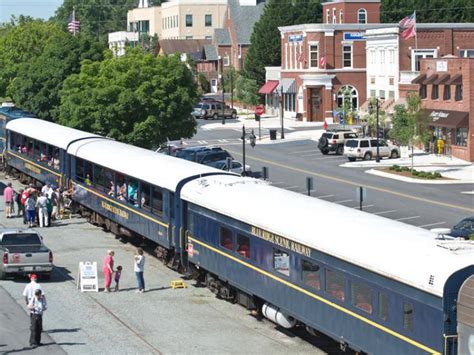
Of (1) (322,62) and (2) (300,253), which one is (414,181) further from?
(1) (322,62)

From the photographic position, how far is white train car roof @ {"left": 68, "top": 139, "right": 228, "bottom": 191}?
30938mm

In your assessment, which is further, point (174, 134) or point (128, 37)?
point (128, 37)

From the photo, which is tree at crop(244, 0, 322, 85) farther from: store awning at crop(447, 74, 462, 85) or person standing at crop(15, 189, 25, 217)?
person standing at crop(15, 189, 25, 217)

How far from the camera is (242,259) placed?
25.2 meters

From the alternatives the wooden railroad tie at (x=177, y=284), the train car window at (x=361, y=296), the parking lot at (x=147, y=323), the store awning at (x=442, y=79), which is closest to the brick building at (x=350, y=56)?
the store awning at (x=442, y=79)

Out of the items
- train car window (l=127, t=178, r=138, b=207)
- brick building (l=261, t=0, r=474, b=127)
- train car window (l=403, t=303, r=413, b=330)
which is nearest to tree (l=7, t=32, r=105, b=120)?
brick building (l=261, t=0, r=474, b=127)

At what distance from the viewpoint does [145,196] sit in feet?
109

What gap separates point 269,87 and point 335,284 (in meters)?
87.0

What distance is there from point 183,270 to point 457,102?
3831 centimetres

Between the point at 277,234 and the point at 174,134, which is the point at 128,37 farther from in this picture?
the point at 277,234

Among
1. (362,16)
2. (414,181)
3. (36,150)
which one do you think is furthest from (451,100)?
(362,16)

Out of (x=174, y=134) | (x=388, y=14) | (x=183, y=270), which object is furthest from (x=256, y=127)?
(x=183, y=270)

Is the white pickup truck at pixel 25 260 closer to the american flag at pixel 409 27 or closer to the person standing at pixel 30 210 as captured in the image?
the person standing at pixel 30 210

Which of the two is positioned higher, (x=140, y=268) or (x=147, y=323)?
(x=140, y=268)
